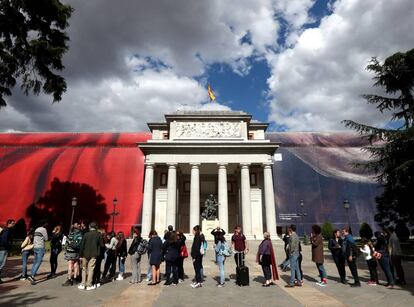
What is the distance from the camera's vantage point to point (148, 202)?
1341 inches

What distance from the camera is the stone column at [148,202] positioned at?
3338 cm

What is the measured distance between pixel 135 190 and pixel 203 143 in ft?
44.5

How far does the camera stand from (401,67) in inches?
694

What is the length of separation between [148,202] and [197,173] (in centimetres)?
653

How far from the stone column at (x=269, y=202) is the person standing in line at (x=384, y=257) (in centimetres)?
2377

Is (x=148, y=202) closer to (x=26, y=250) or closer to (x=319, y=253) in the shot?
(x=26, y=250)

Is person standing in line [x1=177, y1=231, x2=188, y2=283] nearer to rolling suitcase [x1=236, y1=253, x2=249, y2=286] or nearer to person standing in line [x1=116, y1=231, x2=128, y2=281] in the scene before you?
rolling suitcase [x1=236, y1=253, x2=249, y2=286]

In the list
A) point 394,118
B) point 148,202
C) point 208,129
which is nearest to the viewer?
point 394,118

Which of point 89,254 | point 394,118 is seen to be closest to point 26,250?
point 89,254

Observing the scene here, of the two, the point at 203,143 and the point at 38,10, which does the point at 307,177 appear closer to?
the point at 203,143

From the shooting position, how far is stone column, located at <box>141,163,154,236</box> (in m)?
33.4

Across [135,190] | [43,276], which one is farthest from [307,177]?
[43,276]

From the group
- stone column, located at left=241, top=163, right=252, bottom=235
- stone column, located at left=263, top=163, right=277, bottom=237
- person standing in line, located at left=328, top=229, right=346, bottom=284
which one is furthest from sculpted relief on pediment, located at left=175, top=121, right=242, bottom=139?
person standing in line, located at left=328, top=229, right=346, bottom=284

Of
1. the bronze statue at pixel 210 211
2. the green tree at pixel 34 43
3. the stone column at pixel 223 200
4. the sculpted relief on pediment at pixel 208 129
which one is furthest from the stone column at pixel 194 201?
the green tree at pixel 34 43
